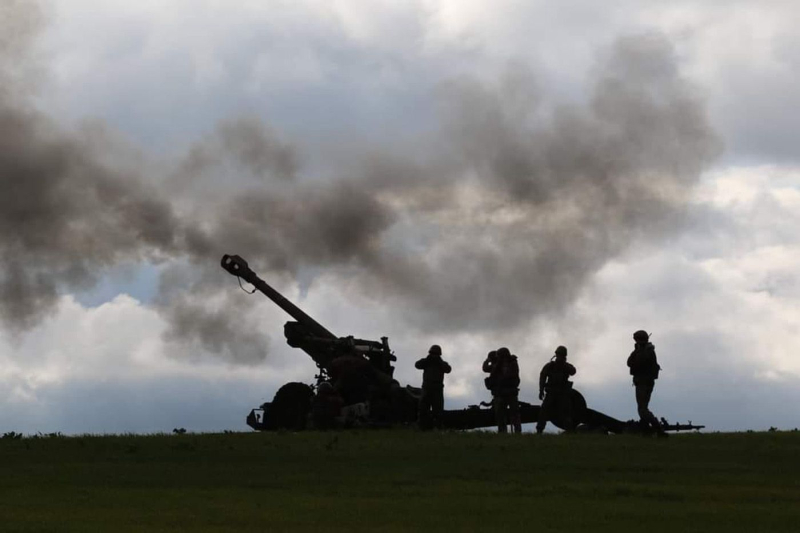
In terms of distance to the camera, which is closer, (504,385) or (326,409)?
(504,385)

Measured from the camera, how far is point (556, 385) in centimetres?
2944

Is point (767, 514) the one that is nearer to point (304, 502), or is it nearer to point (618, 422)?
point (304, 502)

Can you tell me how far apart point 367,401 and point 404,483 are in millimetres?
15780

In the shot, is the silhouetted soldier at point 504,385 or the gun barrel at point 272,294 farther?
the gun barrel at point 272,294

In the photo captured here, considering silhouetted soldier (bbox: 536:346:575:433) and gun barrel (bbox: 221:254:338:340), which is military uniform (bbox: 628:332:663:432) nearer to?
silhouetted soldier (bbox: 536:346:575:433)

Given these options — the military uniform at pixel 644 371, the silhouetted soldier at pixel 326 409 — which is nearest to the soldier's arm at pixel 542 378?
the military uniform at pixel 644 371

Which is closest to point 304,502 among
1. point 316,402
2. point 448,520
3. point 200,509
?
point 200,509

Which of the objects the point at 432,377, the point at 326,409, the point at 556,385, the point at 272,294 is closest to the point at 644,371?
the point at 556,385

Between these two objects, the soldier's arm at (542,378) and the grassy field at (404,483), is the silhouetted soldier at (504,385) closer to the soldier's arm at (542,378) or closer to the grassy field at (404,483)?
the soldier's arm at (542,378)

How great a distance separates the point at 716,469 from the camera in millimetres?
19766

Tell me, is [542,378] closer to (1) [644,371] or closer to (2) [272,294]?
(1) [644,371]

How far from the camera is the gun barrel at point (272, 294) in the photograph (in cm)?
3775

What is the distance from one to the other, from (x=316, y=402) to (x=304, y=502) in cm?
1585

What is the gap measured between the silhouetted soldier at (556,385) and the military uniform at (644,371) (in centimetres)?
193
